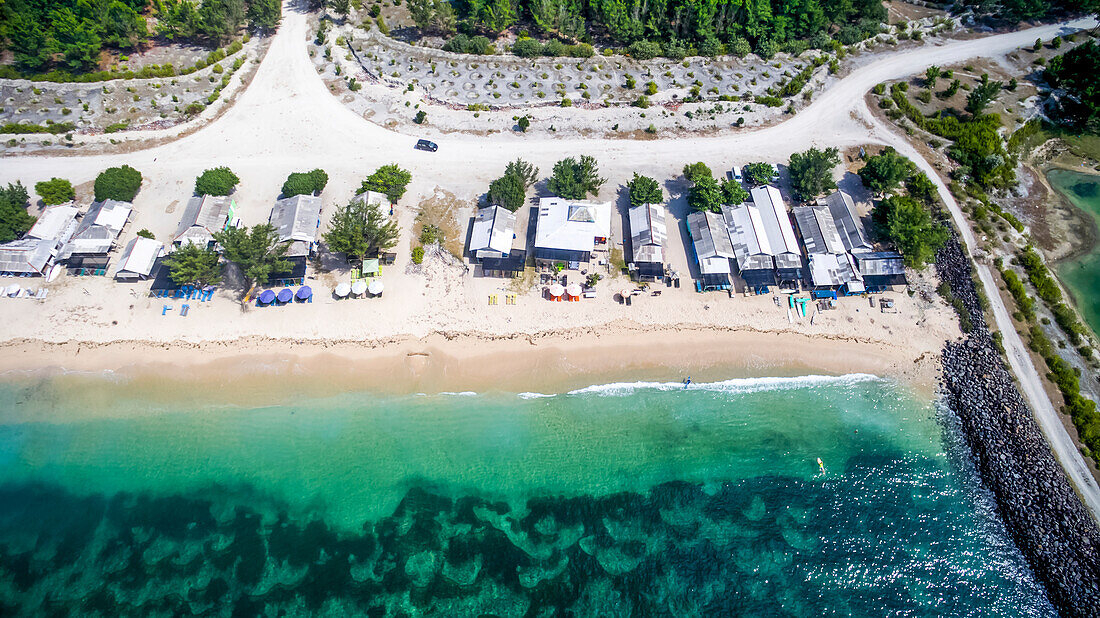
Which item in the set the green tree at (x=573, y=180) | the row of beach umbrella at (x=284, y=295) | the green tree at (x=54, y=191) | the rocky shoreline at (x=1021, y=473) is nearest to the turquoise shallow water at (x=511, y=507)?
the rocky shoreline at (x=1021, y=473)

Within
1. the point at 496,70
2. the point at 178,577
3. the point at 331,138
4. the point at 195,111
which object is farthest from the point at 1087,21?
the point at 178,577

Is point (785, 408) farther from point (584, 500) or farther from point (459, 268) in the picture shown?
point (459, 268)

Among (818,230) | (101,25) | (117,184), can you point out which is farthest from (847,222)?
(101,25)

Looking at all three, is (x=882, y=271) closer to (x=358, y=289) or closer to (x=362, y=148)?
(x=358, y=289)

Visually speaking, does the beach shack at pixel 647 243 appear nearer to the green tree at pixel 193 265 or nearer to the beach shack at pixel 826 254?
the beach shack at pixel 826 254

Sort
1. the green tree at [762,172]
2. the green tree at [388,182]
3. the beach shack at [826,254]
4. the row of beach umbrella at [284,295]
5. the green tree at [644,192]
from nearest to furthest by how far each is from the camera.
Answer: the row of beach umbrella at [284,295], the beach shack at [826,254], the green tree at [644,192], the green tree at [388,182], the green tree at [762,172]

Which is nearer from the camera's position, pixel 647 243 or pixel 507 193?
pixel 647 243
